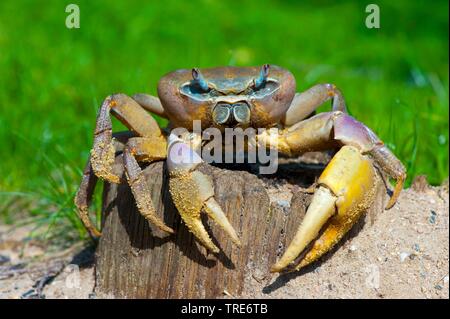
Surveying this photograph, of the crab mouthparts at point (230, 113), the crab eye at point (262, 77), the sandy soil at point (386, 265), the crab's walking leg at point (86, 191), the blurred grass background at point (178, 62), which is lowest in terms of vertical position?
the blurred grass background at point (178, 62)

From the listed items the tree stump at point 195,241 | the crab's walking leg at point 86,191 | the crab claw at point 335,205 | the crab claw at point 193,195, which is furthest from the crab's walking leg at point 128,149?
the crab claw at point 335,205

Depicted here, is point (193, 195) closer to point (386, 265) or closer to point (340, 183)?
point (340, 183)

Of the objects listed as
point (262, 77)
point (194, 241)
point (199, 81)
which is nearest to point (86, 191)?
point (194, 241)

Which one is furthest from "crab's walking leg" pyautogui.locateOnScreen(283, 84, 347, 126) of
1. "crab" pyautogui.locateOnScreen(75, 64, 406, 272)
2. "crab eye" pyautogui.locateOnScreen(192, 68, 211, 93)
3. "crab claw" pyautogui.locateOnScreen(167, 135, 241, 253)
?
"crab claw" pyautogui.locateOnScreen(167, 135, 241, 253)

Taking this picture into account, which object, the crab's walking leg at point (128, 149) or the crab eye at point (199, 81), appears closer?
the crab's walking leg at point (128, 149)

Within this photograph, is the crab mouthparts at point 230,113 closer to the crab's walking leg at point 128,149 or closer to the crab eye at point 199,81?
the crab eye at point 199,81
